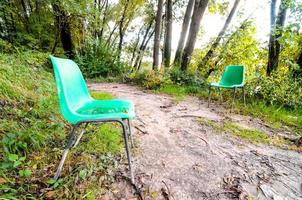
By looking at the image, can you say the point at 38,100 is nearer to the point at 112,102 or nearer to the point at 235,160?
the point at 112,102

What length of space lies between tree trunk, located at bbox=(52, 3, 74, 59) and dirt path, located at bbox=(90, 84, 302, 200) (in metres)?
5.89

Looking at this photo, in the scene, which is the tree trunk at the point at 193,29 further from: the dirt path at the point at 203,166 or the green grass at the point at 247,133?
the dirt path at the point at 203,166

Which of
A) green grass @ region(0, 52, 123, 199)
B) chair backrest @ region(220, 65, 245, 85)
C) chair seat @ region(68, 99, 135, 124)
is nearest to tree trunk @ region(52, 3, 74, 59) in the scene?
green grass @ region(0, 52, 123, 199)

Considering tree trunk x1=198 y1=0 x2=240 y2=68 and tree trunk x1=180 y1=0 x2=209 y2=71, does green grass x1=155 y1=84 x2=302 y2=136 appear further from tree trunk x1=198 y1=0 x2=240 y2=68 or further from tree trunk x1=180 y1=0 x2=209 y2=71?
tree trunk x1=198 y1=0 x2=240 y2=68

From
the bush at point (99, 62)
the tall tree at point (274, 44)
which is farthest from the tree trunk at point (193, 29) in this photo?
the bush at point (99, 62)

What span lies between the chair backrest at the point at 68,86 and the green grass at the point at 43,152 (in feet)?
1.55

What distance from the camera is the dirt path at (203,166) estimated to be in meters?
1.69

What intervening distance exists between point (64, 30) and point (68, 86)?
7820mm

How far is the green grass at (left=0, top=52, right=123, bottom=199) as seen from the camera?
152 centimetres

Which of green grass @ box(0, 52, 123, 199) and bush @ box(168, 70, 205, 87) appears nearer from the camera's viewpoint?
green grass @ box(0, 52, 123, 199)

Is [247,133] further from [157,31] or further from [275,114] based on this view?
[157,31]

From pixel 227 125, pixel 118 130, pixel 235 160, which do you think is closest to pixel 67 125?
pixel 118 130

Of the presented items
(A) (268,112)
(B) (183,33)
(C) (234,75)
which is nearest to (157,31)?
(B) (183,33)

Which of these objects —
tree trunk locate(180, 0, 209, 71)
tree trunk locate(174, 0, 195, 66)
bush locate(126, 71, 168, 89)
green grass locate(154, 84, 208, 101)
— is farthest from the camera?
tree trunk locate(174, 0, 195, 66)
